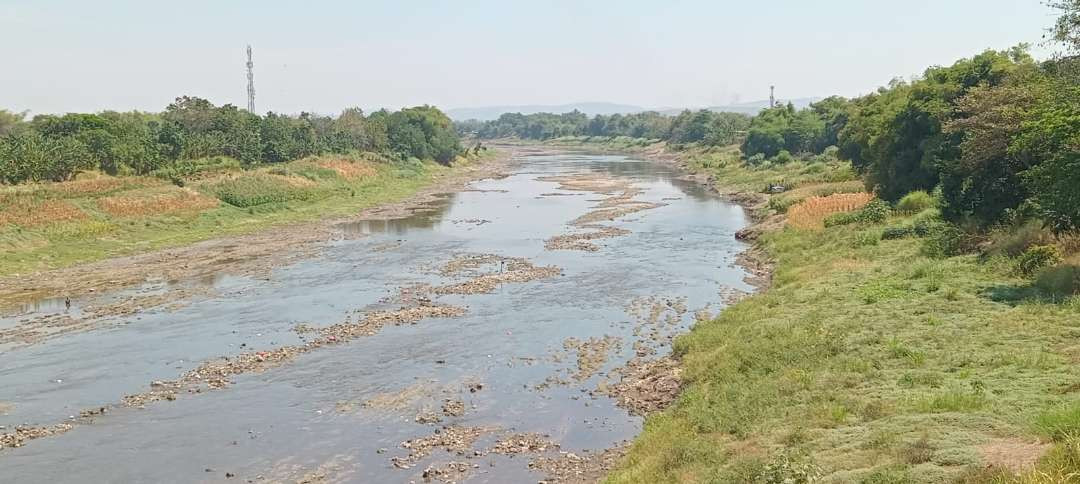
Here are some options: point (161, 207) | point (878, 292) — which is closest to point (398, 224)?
point (161, 207)

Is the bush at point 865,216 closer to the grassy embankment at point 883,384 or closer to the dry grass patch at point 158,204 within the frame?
the grassy embankment at point 883,384

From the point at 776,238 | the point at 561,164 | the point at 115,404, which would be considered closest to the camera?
the point at 115,404

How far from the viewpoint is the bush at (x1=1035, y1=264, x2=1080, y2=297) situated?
2177 cm

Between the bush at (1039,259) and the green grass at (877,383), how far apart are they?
410 millimetres

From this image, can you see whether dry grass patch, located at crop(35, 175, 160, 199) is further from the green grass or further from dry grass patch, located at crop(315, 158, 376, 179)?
the green grass

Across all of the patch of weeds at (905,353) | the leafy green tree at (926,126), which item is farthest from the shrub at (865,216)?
the patch of weeds at (905,353)

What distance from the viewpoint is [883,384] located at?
17641 millimetres

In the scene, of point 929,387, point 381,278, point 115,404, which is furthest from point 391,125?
point 929,387

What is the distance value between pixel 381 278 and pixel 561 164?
329 feet

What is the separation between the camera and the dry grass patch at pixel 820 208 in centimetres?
4569

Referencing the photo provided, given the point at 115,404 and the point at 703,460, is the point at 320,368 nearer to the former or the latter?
the point at 115,404

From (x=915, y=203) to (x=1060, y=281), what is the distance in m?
20.4

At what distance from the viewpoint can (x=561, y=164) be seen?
138500 millimetres

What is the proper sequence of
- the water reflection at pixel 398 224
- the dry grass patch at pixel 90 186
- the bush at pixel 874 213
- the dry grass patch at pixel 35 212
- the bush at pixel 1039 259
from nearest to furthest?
the bush at pixel 1039 259, the bush at pixel 874 213, the dry grass patch at pixel 35 212, the dry grass patch at pixel 90 186, the water reflection at pixel 398 224
